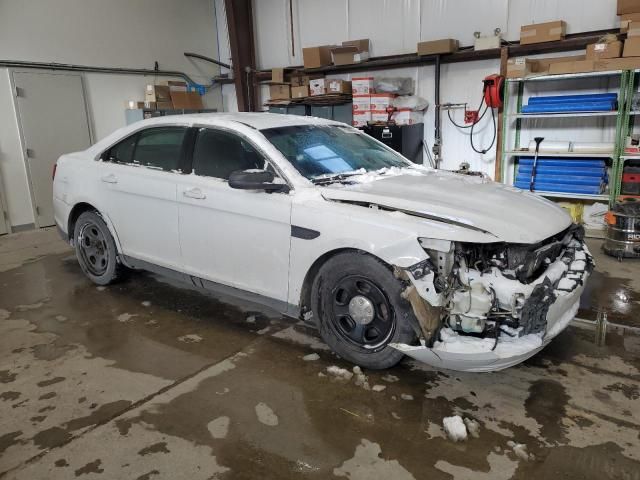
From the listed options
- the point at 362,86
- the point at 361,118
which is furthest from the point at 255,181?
the point at 362,86

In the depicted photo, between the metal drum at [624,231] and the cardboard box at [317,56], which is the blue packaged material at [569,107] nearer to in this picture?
the metal drum at [624,231]

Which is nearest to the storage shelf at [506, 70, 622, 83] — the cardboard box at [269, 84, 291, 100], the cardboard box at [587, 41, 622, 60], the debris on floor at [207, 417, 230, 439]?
the cardboard box at [587, 41, 622, 60]

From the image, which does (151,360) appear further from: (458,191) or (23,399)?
(458,191)

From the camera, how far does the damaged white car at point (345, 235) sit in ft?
8.45

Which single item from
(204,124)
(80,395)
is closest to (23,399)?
(80,395)

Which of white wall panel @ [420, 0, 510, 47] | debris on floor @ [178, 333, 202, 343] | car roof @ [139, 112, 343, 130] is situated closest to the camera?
debris on floor @ [178, 333, 202, 343]

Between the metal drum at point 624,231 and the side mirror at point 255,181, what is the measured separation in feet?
12.8

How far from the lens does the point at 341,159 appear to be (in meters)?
3.53

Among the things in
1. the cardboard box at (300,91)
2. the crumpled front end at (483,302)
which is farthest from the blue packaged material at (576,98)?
the crumpled front end at (483,302)

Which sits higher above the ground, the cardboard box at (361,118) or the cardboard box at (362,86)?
the cardboard box at (362,86)

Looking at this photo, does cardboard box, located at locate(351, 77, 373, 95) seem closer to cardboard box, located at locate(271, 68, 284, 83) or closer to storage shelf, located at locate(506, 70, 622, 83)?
cardboard box, located at locate(271, 68, 284, 83)

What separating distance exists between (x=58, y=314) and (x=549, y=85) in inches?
252

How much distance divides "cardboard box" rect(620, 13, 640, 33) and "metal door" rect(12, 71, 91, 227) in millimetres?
7584

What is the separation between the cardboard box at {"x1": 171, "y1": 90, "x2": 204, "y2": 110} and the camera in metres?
9.02
